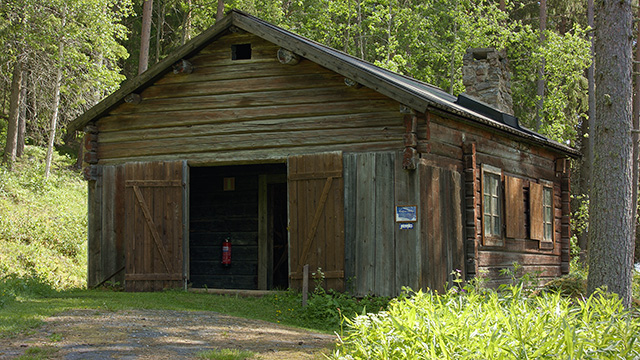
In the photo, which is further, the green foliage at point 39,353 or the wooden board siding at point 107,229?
the wooden board siding at point 107,229

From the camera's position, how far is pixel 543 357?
16.8 ft

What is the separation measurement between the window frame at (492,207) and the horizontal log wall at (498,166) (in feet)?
0.37

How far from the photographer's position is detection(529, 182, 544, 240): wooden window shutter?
50.3 ft

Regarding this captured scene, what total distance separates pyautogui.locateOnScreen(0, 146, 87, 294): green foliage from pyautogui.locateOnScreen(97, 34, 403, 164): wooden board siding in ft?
11.2

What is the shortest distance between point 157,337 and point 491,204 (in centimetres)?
775

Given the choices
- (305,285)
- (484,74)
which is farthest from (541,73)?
(305,285)

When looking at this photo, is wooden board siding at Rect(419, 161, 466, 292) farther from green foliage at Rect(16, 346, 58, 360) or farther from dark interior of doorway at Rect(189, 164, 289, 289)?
green foliage at Rect(16, 346, 58, 360)

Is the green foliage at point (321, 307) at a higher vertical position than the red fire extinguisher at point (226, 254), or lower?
lower

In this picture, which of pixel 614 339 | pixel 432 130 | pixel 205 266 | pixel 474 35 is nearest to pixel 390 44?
pixel 474 35

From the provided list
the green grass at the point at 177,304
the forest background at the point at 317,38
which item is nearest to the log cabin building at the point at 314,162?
the green grass at the point at 177,304

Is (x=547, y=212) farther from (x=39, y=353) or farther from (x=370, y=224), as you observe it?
(x=39, y=353)

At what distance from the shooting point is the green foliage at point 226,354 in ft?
22.8

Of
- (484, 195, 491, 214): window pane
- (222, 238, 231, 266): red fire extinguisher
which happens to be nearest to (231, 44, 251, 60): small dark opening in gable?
(222, 238, 231, 266): red fire extinguisher

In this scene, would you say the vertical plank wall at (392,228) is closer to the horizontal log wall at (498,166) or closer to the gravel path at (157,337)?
the horizontal log wall at (498,166)
